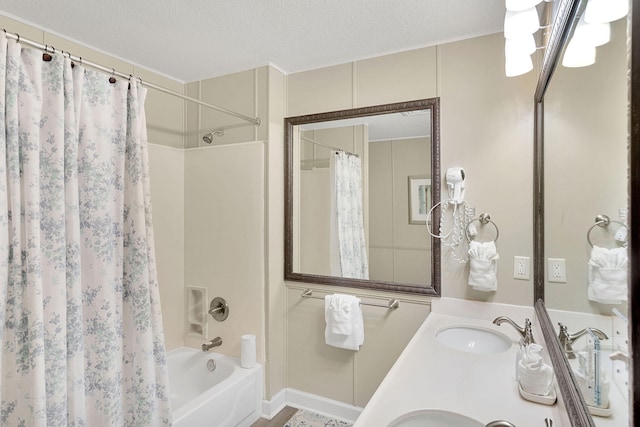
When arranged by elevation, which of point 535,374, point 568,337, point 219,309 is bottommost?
point 219,309

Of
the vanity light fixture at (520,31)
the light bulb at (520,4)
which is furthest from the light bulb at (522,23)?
the light bulb at (520,4)

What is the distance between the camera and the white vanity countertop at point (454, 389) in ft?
3.23

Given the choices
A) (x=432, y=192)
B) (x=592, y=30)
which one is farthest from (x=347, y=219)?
(x=592, y=30)

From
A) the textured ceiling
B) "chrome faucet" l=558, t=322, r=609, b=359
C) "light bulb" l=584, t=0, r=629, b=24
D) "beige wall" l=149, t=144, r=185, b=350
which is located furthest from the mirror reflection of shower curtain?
"light bulb" l=584, t=0, r=629, b=24

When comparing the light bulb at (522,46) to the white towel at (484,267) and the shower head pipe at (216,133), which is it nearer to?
the white towel at (484,267)

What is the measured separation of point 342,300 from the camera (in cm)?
226

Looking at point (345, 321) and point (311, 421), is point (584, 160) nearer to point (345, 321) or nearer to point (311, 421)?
point (345, 321)

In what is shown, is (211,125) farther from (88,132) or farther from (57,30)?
(88,132)

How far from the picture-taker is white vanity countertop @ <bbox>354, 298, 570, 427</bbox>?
3.23 ft

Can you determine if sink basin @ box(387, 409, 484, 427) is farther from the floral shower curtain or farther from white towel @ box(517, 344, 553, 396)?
the floral shower curtain

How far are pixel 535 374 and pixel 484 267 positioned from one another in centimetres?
86

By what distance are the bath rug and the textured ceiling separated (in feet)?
8.22

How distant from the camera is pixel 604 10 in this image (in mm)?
646

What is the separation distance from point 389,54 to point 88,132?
1.80m
